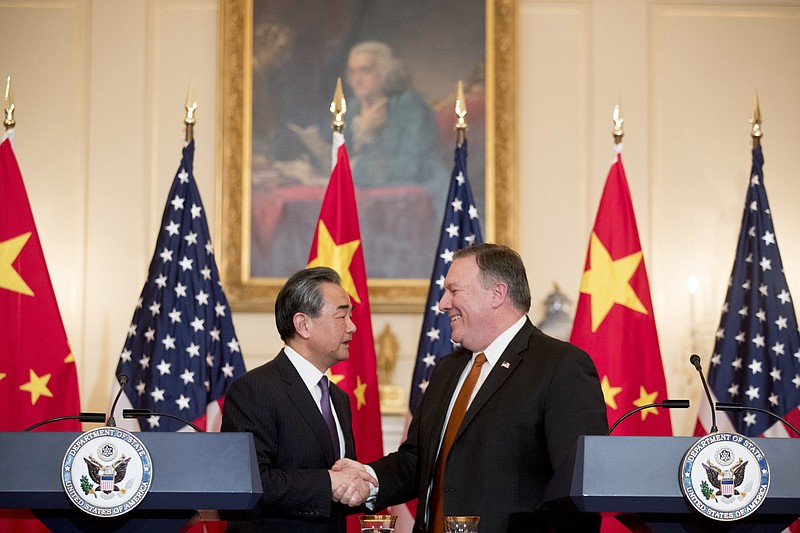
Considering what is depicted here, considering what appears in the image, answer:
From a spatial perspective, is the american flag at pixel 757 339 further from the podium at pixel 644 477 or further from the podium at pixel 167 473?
the podium at pixel 167 473

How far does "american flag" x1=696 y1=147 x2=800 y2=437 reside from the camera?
5371 mm

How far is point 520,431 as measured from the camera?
10.7 ft

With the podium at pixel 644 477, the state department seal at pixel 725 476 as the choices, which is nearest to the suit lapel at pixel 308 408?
the podium at pixel 644 477

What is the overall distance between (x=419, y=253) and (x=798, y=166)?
9.12 ft

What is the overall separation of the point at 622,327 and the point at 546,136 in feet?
6.68

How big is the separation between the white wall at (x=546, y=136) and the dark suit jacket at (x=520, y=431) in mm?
3395

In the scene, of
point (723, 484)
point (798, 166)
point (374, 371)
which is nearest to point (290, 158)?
point (374, 371)

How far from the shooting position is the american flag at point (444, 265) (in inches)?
215

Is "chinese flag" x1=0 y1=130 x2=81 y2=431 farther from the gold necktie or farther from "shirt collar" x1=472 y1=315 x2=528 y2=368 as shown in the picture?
"shirt collar" x1=472 y1=315 x2=528 y2=368

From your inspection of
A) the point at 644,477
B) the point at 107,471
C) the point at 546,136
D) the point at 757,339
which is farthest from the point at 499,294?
the point at 546,136

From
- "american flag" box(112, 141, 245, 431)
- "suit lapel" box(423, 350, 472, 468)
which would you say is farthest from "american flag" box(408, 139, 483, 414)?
"suit lapel" box(423, 350, 472, 468)

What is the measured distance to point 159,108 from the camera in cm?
694

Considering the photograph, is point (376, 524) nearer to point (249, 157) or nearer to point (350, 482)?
point (350, 482)

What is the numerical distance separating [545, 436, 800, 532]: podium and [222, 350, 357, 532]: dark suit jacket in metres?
1.12
